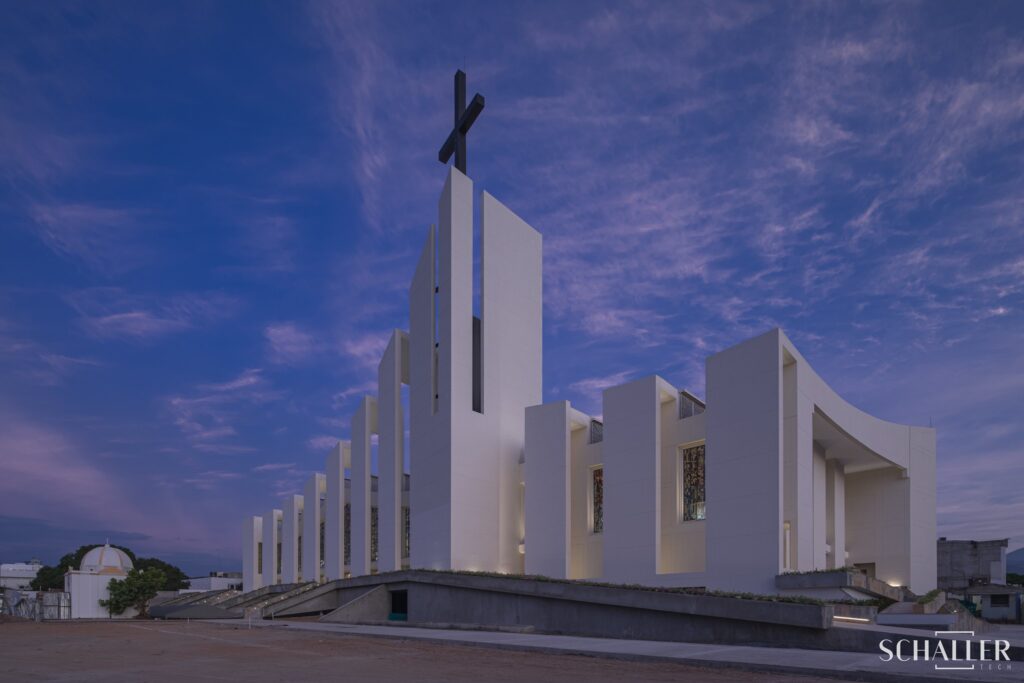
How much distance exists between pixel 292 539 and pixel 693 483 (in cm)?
3693

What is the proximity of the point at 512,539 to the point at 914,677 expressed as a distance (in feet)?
76.5

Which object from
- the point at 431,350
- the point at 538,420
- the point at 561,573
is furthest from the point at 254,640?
the point at 431,350

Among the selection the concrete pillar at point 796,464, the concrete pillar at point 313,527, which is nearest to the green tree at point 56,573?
A: the concrete pillar at point 313,527

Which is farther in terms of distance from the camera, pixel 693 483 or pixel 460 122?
pixel 460 122

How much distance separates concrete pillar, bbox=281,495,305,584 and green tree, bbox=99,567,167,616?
7946 mm

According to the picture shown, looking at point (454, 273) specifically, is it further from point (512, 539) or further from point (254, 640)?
point (254, 640)

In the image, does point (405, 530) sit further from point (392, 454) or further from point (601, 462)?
point (601, 462)

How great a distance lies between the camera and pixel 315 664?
1312 centimetres

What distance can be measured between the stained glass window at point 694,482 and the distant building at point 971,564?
30.4 meters

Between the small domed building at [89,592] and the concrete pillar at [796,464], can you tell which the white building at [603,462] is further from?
the small domed building at [89,592]

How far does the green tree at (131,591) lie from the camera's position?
49062mm

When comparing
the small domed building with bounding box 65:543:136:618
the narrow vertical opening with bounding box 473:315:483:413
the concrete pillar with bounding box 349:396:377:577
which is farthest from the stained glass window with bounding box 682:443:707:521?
the small domed building with bounding box 65:543:136:618

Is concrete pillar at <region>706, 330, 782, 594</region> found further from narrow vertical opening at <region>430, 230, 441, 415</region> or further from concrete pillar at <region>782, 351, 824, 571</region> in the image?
narrow vertical opening at <region>430, 230, 441, 415</region>

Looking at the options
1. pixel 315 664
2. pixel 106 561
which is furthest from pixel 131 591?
pixel 315 664
